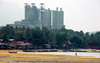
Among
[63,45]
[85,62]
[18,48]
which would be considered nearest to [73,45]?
[63,45]

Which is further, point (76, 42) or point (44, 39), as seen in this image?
point (76, 42)

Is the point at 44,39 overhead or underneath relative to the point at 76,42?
overhead

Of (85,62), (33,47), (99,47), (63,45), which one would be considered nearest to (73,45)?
(63,45)

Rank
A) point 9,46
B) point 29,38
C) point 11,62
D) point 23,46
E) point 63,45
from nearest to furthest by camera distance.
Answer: point 11,62
point 9,46
point 23,46
point 29,38
point 63,45

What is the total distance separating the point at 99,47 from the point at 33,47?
44.8 meters

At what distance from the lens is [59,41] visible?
135 meters

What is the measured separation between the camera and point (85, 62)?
205 ft

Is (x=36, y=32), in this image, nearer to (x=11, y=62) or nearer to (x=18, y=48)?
(x=18, y=48)

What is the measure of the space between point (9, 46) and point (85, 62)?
51.9 meters

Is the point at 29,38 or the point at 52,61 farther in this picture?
the point at 29,38

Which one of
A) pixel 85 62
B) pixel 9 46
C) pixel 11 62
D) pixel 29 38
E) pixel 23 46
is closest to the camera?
pixel 11 62

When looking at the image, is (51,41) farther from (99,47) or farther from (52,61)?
(52,61)

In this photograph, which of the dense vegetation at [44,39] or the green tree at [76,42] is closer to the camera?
the dense vegetation at [44,39]

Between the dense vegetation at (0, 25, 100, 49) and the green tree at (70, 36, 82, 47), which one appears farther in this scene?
the green tree at (70, 36, 82, 47)
